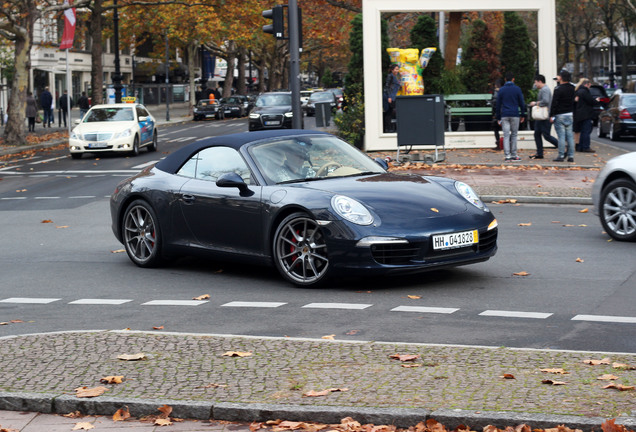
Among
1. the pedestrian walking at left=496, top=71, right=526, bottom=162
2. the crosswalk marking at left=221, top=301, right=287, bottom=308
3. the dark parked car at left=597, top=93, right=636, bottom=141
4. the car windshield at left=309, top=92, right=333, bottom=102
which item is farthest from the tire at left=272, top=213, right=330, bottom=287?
the car windshield at left=309, top=92, right=333, bottom=102

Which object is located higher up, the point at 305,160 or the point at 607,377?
the point at 305,160

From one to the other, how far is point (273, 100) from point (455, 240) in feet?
119

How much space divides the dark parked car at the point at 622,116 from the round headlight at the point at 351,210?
25403 mm

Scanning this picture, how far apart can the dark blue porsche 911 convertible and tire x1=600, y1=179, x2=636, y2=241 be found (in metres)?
2.82

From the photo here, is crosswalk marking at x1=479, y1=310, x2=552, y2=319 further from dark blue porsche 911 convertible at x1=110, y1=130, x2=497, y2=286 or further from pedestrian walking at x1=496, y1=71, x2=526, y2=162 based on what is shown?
pedestrian walking at x1=496, y1=71, x2=526, y2=162

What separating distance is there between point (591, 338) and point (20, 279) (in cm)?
587

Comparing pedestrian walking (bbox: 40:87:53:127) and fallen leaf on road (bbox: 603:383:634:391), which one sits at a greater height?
pedestrian walking (bbox: 40:87:53:127)

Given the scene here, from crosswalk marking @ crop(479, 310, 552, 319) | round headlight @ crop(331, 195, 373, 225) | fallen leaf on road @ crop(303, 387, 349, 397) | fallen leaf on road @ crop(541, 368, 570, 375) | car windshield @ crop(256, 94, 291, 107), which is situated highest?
car windshield @ crop(256, 94, 291, 107)

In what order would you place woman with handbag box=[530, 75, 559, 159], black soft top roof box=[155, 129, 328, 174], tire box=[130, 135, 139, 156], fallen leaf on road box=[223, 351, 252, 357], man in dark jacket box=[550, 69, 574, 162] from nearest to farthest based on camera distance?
fallen leaf on road box=[223, 351, 252, 357], black soft top roof box=[155, 129, 328, 174], man in dark jacket box=[550, 69, 574, 162], woman with handbag box=[530, 75, 559, 159], tire box=[130, 135, 139, 156]

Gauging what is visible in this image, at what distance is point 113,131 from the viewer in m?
30.2

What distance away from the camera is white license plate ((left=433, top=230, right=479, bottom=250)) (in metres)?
8.98

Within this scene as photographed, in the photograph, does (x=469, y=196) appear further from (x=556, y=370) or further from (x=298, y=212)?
(x=556, y=370)

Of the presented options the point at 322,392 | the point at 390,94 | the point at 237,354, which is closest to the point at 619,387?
the point at 322,392

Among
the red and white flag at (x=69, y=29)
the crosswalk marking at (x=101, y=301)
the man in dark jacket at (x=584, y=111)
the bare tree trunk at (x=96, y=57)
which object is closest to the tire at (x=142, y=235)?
the crosswalk marking at (x=101, y=301)
